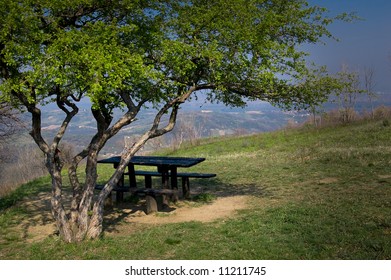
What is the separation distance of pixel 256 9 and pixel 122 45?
373 cm

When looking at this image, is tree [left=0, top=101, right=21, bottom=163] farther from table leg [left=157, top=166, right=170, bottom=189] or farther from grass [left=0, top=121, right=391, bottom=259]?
table leg [left=157, top=166, right=170, bottom=189]

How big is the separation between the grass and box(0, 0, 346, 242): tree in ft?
4.77

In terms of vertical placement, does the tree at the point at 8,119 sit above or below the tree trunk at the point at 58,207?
above

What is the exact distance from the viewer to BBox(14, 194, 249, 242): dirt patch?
11609 mm

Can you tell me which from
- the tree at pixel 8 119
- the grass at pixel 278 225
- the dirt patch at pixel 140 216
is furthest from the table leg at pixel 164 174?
the tree at pixel 8 119

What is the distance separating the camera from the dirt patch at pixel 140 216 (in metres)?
11.6

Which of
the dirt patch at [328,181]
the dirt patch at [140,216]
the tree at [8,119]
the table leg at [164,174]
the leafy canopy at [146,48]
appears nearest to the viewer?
the leafy canopy at [146,48]

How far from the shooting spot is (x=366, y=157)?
20656 mm

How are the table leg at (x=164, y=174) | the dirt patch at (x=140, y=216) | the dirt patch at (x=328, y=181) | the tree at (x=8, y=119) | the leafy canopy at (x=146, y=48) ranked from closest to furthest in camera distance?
the leafy canopy at (x=146, y=48)
the dirt patch at (x=140, y=216)
the table leg at (x=164, y=174)
the dirt patch at (x=328, y=181)
the tree at (x=8, y=119)

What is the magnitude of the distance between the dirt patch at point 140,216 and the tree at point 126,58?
147 cm

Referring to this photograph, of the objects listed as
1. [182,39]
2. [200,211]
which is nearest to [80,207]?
[200,211]

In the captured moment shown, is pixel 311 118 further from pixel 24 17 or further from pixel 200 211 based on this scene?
pixel 24 17

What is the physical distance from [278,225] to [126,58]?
5605mm

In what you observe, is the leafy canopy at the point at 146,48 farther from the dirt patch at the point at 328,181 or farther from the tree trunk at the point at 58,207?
the dirt patch at the point at 328,181
